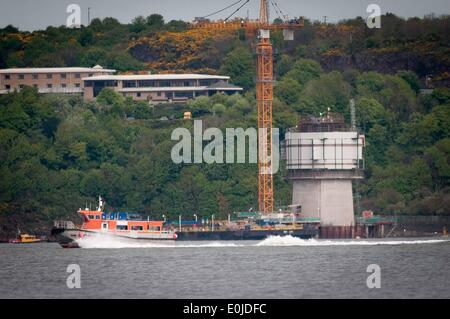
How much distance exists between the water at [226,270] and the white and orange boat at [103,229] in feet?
3.50

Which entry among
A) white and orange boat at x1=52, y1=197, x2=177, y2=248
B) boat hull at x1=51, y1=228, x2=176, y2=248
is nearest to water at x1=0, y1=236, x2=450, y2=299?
boat hull at x1=51, y1=228, x2=176, y2=248

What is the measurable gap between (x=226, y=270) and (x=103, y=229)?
37338 millimetres

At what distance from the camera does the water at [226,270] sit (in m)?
123

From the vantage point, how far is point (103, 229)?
579 ft

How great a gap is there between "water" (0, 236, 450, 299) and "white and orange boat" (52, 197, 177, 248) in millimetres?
1068

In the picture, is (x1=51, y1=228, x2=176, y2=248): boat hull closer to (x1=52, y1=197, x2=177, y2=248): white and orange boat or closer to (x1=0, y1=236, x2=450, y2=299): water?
(x1=52, y1=197, x2=177, y2=248): white and orange boat

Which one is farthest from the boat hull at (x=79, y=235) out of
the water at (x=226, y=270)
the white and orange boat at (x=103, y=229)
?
the water at (x=226, y=270)

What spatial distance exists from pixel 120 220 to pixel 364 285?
5610 centimetres

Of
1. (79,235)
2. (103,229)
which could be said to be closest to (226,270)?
(79,235)

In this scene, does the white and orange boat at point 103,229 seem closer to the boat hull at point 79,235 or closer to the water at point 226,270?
the boat hull at point 79,235
